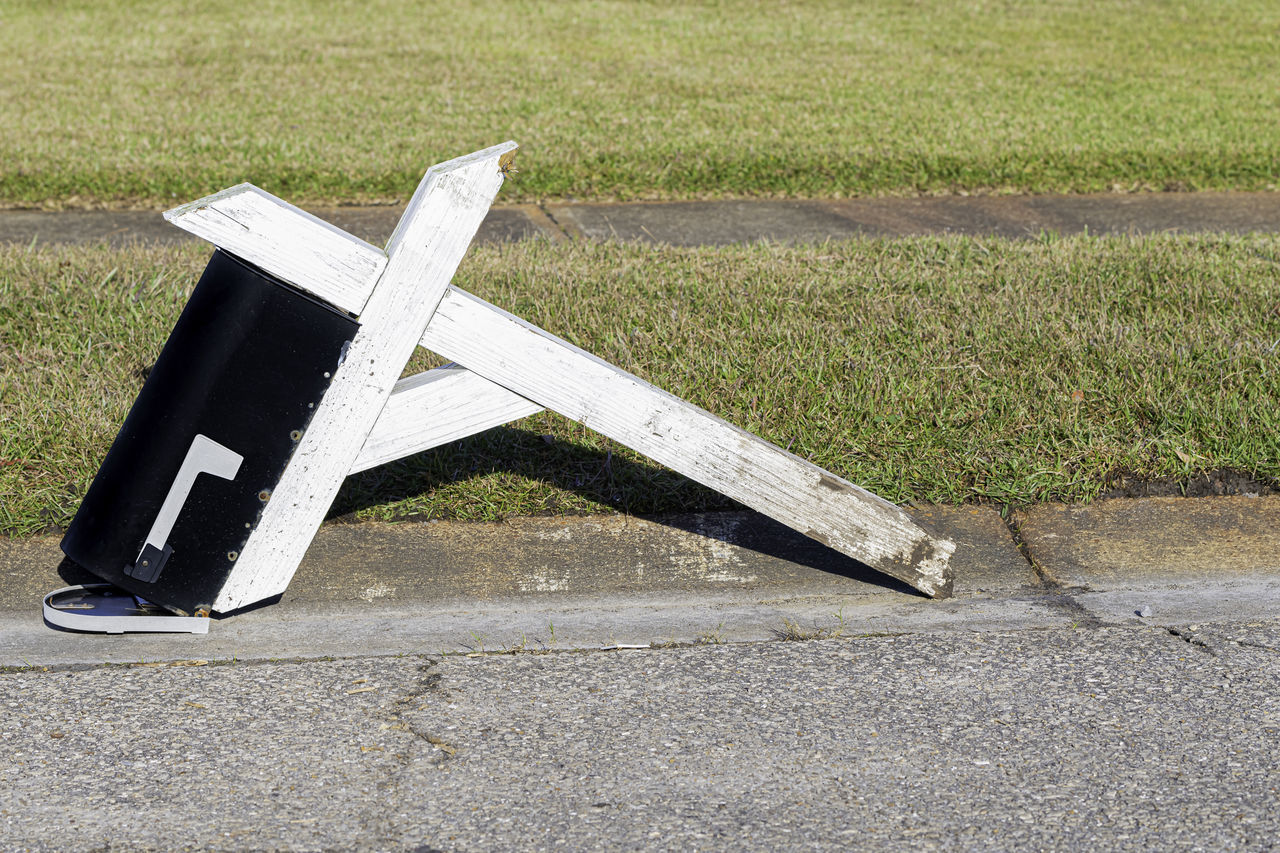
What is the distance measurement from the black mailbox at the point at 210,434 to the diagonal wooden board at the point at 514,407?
7 cm

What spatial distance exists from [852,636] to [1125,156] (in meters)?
5.27

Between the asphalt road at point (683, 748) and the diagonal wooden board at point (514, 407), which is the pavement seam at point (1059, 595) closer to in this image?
the asphalt road at point (683, 748)

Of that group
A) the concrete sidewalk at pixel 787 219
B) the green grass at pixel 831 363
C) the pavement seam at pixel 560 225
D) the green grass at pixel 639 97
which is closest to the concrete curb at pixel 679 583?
the green grass at pixel 831 363

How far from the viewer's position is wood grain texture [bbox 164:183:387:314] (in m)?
2.30

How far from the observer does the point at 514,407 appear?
2.62 m

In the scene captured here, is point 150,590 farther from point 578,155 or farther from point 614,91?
point 614,91

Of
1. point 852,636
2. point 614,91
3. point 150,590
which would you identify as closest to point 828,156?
point 614,91

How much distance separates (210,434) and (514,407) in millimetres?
621

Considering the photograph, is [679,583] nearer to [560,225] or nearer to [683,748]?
[683,748]

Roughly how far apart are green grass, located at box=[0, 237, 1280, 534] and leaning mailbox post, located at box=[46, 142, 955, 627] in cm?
66

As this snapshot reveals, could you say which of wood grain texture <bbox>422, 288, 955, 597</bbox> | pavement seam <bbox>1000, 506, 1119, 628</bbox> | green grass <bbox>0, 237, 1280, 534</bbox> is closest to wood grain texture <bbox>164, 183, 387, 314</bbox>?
wood grain texture <bbox>422, 288, 955, 597</bbox>

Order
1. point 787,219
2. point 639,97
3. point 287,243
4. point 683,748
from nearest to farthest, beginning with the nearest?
point 683,748 → point 287,243 → point 787,219 → point 639,97

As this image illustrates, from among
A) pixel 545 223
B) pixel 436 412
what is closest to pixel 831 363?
pixel 436 412

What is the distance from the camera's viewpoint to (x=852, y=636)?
268cm
